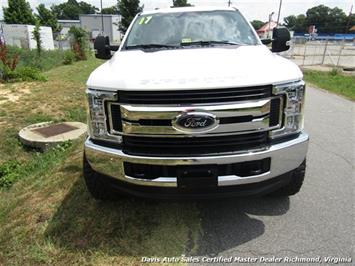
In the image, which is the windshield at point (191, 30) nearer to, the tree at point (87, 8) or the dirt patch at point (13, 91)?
the dirt patch at point (13, 91)

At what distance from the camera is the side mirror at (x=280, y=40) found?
4191 millimetres

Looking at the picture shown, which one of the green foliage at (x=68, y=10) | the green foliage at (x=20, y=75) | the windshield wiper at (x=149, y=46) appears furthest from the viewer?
the green foliage at (x=68, y=10)

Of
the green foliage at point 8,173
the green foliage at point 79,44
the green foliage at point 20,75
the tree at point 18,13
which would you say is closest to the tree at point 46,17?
the tree at point 18,13

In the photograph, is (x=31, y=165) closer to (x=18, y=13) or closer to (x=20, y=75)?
(x=20, y=75)

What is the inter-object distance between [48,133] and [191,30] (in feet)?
11.2

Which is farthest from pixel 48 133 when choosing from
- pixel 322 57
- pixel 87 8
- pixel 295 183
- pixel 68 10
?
pixel 87 8

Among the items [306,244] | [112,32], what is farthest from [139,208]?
[112,32]

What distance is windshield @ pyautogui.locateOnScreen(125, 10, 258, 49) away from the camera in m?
3.73

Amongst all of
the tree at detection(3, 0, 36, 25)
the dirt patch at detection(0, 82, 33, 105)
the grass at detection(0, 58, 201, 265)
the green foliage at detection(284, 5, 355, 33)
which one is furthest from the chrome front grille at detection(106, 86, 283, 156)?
the green foliage at detection(284, 5, 355, 33)

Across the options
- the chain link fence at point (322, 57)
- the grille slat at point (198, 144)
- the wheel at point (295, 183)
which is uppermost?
the grille slat at point (198, 144)

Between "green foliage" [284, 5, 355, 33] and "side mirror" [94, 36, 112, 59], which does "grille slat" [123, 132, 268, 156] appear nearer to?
"side mirror" [94, 36, 112, 59]

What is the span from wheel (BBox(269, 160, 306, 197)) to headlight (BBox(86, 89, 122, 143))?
1629 mm

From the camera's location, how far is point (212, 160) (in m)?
2.45

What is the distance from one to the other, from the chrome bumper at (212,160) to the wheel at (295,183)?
284 mm
